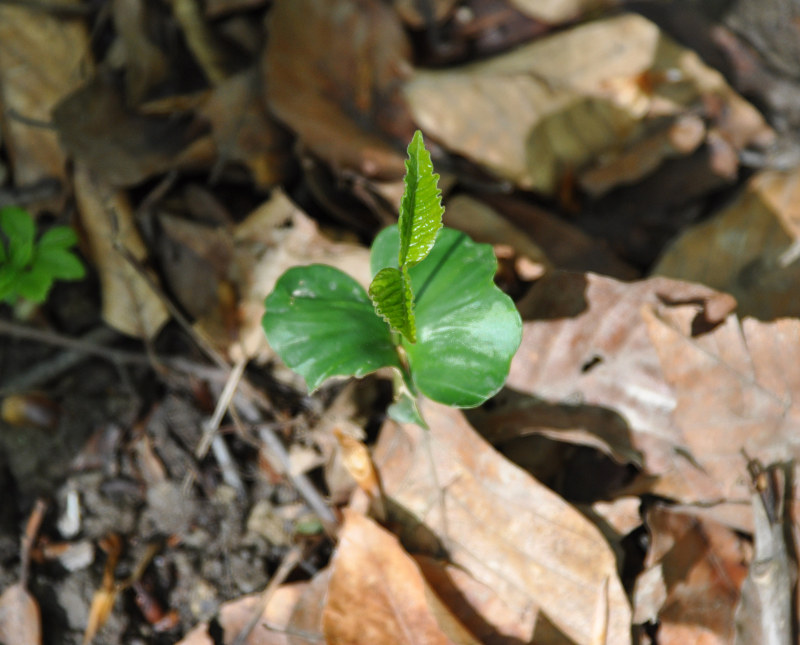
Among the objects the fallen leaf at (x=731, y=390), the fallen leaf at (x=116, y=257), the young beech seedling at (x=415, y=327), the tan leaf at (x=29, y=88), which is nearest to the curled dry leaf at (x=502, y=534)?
the young beech seedling at (x=415, y=327)

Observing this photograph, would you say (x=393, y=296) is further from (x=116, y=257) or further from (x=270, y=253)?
(x=116, y=257)

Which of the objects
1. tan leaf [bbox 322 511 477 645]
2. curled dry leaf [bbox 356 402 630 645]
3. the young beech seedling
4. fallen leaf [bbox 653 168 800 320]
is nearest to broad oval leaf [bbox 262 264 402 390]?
the young beech seedling

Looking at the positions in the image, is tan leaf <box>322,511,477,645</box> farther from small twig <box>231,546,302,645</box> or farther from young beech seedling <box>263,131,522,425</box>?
young beech seedling <box>263,131,522,425</box>

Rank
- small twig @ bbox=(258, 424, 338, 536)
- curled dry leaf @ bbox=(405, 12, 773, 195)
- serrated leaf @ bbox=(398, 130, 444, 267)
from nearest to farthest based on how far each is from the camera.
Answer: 1. serrated leaf @ bbox=(398, 130, 444, 267)
2. small twig @ bbox=(258, 424, 338, 536)
3. curled dry leaf @ bbox=(405, 12, 773, 195)

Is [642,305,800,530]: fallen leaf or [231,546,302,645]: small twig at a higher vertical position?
[642,305,800,530]: fallen leaf

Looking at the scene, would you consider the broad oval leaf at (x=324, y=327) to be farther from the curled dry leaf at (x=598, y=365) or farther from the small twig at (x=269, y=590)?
the small twig at (x=269, y=590)

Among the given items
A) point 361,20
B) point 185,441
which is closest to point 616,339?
point 185,441

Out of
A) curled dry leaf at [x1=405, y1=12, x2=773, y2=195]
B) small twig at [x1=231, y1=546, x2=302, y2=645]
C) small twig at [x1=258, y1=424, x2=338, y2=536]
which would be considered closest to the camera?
small twig at [x1=231, y1=546, x2=302, y2=645]

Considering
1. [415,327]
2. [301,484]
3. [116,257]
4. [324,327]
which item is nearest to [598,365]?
[415,327]
